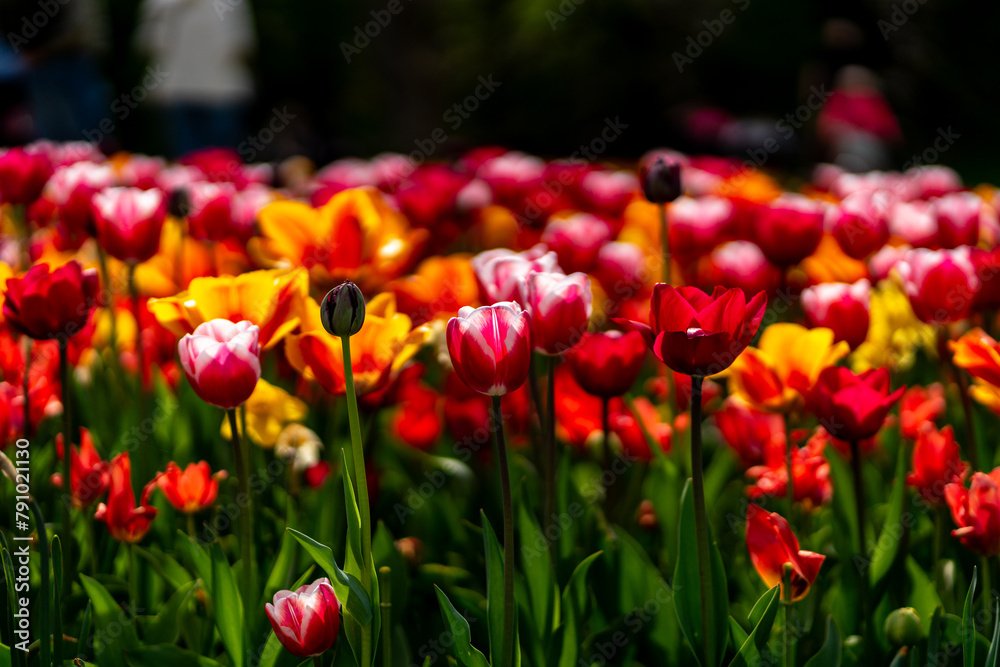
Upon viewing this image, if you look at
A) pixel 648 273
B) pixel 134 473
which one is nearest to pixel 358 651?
pixel 134 473

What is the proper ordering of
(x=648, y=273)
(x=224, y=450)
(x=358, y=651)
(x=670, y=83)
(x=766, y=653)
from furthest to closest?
1. (x=670, y=83)
2. (x=648, y=273)
3. (x=224, y=450)
4. (x=766, y=653)
5. (x=358, y=651)

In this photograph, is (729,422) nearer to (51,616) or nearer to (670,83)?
(51,616)

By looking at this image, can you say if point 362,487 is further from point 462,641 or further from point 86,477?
point 86,477

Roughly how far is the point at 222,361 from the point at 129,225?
68 centimetres

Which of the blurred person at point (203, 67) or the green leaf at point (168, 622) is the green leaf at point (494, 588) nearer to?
the green leaf at point (168, 622)

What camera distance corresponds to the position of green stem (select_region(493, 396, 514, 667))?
1080 millimetres

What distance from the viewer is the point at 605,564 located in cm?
146

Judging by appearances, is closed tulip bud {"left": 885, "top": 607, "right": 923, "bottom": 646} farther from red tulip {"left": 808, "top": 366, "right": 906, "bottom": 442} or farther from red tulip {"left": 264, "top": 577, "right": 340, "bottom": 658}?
red tulip {"left": 264, "top": 577, "right": 340, "bottom": 658}

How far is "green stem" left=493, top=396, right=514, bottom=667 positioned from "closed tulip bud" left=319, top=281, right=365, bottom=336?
18 centimetres

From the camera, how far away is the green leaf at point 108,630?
1.25 metres

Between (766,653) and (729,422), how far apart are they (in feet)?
1.63

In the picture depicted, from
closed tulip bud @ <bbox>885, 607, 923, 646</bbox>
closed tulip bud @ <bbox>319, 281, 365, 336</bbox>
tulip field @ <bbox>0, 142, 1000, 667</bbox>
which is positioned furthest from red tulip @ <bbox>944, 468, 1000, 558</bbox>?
closed tulip bud @ <bbox>319, 281, 365, 336</bbox>

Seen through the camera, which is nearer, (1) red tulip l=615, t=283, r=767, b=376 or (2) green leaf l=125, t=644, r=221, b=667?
(1) red tulip l=615, t=283, r=767, b=376

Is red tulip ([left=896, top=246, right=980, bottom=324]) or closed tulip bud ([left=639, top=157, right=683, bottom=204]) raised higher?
closed tulip bud ([left=639, top=157, right=683, bottom=204])
